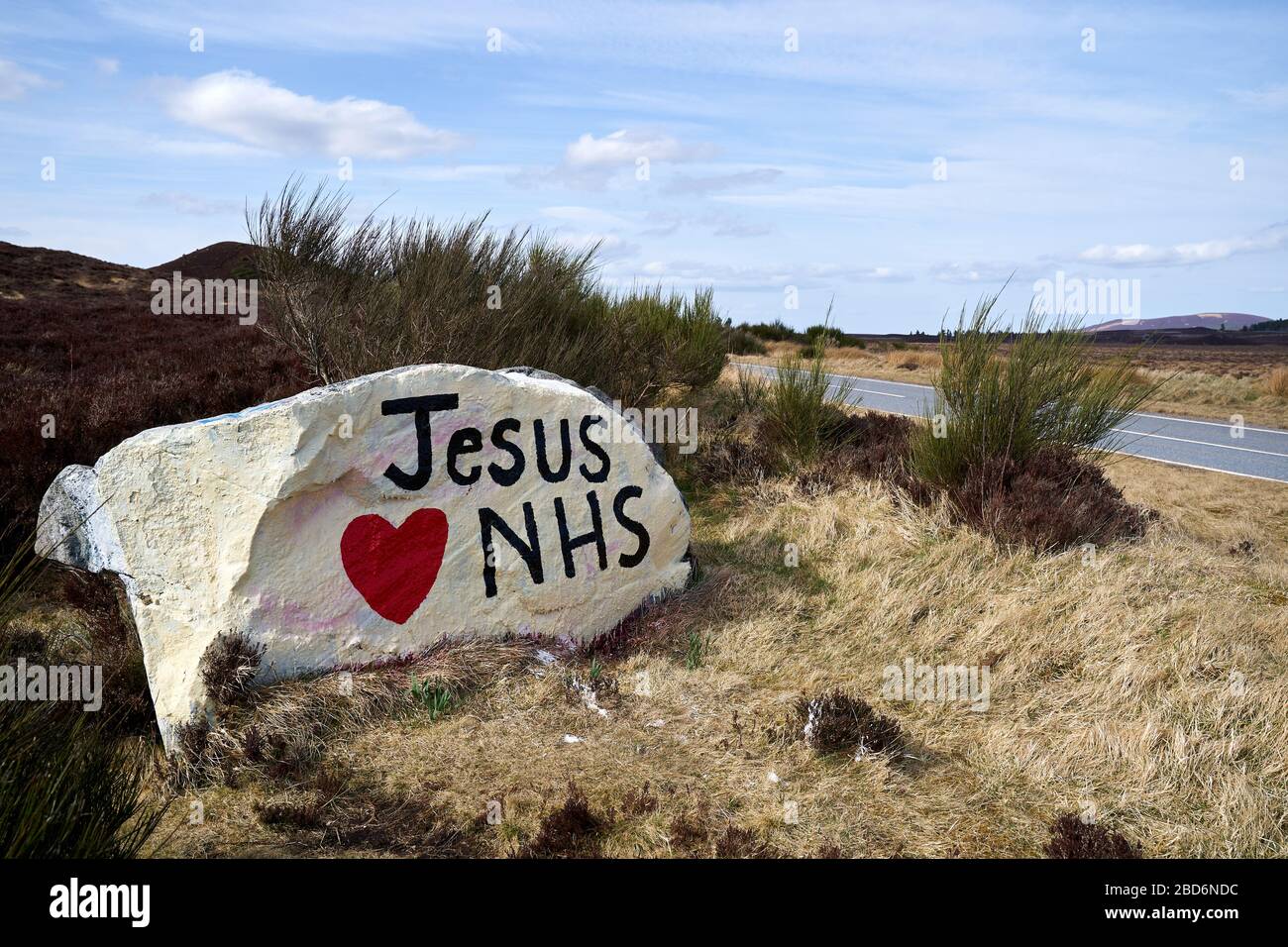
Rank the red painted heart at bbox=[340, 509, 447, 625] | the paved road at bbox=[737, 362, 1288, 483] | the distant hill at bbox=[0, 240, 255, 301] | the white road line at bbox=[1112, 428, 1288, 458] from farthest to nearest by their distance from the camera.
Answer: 1. the distant hill at bbox=[0, 240, 255, 301]
2. the white road line at bbox=[1112, 428, 1288, 458]
3. the paved road at bbox=[737, 362, 1288, 483]
4. the red painted heart at bbox=[340, 509, 447, 625]

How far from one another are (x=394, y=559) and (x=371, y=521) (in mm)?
258

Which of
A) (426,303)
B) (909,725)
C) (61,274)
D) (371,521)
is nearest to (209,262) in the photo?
(61,274)

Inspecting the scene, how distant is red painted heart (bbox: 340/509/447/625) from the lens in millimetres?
5207

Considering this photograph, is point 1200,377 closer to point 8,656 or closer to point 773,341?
point 773,341

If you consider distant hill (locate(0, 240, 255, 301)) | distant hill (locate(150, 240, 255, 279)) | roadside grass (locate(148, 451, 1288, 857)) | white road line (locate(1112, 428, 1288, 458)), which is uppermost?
distant hill (locate(150, 240, 255, 279))

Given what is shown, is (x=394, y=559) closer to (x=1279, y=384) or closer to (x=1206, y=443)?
(x=1206, y=443)

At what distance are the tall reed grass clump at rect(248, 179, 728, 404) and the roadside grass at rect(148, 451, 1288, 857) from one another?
327 cm

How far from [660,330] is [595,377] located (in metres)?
2.02

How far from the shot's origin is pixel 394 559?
531 centimetres

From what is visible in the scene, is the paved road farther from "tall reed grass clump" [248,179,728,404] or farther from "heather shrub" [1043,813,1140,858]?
→ "heather shrub" [1043,813,1140,858]

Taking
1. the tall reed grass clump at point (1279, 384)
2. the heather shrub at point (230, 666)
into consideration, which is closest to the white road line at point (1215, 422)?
the tall reed grass clump at point (1279, 384)

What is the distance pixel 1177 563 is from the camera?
6.17 m

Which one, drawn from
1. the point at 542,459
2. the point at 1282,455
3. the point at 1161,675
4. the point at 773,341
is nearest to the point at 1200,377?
the point at 1282,455

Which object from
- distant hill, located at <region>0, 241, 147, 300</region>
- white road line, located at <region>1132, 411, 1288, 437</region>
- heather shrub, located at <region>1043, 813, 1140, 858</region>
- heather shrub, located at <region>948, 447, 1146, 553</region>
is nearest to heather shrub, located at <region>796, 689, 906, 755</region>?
heather shrub, located at <region>1043, 813, 1140, 858</region>
